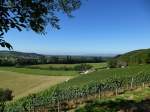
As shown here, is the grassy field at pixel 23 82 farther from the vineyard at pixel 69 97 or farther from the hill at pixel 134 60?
the vineyard at pixel 69 97

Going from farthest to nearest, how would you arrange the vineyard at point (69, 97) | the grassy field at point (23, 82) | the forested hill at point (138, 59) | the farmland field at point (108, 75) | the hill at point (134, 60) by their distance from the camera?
the hill at point (134, 60)
the forested hill at point (138, 59)
the grassy field at point (23, 82)
the farmland field at point (108, 75)
the vineyard at point (69, 97)

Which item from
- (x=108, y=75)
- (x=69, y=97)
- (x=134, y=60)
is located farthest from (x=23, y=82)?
(x=69, y=97)

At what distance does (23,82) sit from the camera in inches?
3585

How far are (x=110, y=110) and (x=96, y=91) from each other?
1832 cm

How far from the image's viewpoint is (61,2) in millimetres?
13305

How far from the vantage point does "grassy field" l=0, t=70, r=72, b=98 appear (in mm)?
79469

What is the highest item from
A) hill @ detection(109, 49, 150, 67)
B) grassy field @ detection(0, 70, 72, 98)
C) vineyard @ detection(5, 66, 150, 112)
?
hill @ detection(109, 49, 150, 67)

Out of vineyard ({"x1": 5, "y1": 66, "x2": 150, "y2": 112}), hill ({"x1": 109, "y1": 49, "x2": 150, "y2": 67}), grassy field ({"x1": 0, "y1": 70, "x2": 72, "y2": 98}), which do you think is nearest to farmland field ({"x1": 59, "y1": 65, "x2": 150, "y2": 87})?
grassy field ({"x1": 0, "y1": 70, "x2": 72, "y2": 98})

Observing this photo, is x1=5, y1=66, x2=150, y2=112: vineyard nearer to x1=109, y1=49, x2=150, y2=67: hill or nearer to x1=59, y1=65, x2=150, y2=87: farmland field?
x1=59, y1=65, x2=150, y2=87: farmland field

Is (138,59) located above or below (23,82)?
above

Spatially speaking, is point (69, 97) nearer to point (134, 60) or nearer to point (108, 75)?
point (108, 75)

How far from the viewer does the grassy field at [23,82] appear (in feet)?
261

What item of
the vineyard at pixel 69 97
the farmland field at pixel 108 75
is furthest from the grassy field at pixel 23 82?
the vineyard at pixel 69 97

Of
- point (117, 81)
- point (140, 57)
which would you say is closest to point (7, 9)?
point (117, 81)
